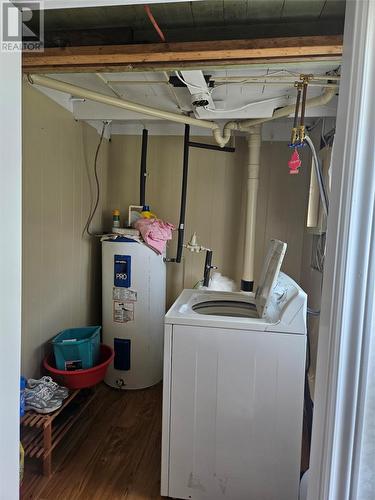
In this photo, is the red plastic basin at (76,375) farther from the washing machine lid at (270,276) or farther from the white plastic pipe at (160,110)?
the white plastic pipe at (160,110)

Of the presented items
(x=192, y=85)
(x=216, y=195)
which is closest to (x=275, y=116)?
(x=192, y=85)

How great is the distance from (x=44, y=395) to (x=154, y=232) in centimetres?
132

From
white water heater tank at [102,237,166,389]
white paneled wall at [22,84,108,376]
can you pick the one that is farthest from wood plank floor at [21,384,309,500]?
white paneled wall at [22,84,108,376]

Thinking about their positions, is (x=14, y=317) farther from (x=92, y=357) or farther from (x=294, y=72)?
(x=294, y=72)

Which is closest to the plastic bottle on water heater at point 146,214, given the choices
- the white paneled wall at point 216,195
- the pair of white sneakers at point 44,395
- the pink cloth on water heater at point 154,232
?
the pink cloth on water heater at point 154,232

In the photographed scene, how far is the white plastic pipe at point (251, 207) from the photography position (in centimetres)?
266

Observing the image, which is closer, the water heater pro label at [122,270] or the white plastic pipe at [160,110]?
the white plastic pipe at [160,110]

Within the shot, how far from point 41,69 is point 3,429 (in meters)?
1.39

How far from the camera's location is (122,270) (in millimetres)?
2605

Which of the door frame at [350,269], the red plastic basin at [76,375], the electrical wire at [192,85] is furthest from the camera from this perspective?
the red plastic basin at [76,375]

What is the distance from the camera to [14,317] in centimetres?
94

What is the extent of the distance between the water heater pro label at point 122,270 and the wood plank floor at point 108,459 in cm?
89

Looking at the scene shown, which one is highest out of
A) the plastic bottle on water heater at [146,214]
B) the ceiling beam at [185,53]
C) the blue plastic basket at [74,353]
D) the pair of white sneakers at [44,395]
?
the ceiling beam at [185,53]

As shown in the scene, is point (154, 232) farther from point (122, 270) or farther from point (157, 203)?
point (157, 203)
